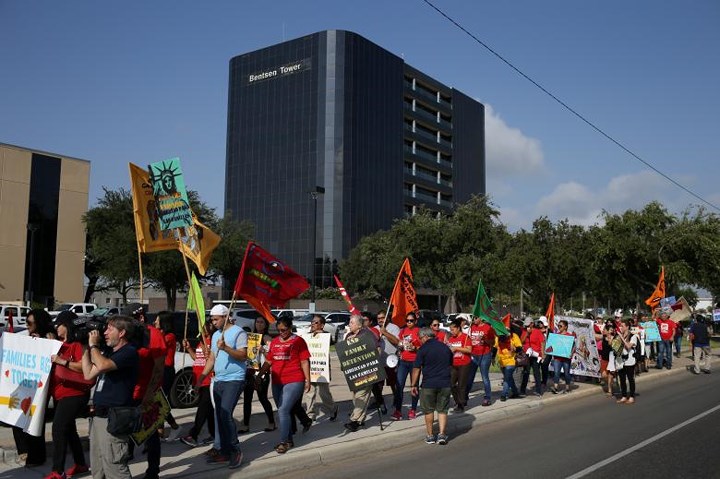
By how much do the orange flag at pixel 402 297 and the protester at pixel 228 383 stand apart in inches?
172

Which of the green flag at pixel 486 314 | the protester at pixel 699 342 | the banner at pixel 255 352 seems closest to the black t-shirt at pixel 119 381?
the banner at pixel 255 352

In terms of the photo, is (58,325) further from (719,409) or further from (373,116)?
(373,116)

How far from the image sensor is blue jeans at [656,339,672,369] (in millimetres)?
21047

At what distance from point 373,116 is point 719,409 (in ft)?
245

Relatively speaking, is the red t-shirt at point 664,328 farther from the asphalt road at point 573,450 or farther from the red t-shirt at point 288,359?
the red t-shirt at point 288,359

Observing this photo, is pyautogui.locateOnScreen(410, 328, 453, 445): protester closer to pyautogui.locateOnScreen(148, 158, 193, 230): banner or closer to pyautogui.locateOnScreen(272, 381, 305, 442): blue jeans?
pyautogui.locateOnScreen(272, 381, 305, 442): blue jeans

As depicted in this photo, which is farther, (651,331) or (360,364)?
(651,331)

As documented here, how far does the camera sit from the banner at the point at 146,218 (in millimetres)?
11227

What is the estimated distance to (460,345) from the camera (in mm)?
11867

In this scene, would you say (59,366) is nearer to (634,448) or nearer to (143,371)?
(143,371)

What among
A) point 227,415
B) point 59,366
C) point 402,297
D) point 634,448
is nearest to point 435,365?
point 402,297

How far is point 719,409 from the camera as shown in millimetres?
12469

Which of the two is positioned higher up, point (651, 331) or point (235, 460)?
point (651, 331)

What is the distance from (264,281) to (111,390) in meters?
3.59
